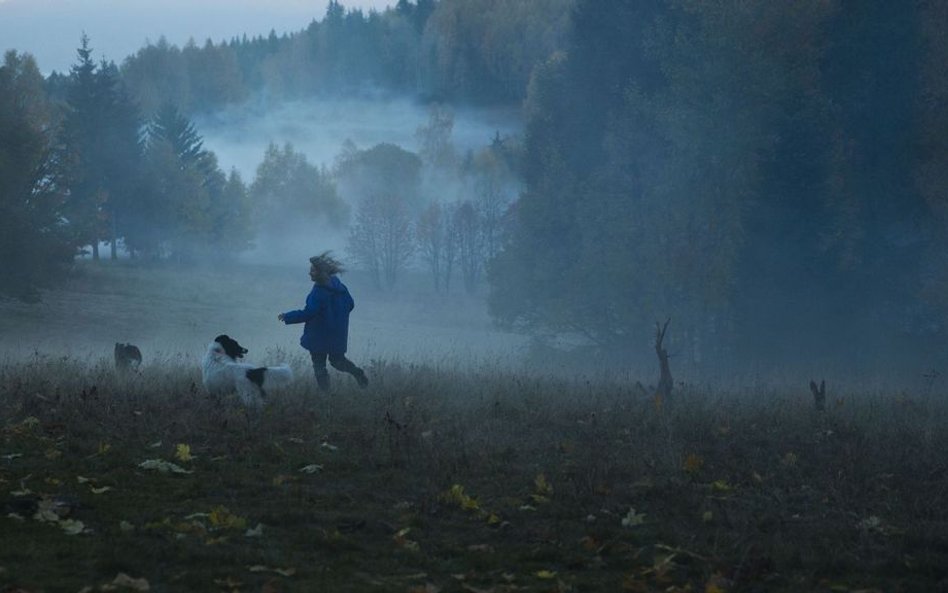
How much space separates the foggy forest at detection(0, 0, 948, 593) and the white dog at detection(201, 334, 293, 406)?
0.15 feet

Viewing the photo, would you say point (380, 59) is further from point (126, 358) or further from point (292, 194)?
point (126, 358)

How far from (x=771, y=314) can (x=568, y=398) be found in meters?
15.6

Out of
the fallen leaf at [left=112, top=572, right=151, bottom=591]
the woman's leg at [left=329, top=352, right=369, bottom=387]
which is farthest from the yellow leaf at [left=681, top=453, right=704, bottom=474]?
the fallen leaf at [left=112, top=572, right=151, bottom=591]

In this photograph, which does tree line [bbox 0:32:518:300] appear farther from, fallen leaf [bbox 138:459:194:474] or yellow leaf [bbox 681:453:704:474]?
fallen leaf [bbox 138:459:194:474]

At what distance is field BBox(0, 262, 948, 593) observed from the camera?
20.7 ft

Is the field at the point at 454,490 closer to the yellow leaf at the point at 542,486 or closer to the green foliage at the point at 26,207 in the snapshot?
the yellow leaf at the point at 542,486

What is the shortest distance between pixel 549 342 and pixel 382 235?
105 feet

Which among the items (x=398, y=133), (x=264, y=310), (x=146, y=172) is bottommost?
(x=264, y=310)

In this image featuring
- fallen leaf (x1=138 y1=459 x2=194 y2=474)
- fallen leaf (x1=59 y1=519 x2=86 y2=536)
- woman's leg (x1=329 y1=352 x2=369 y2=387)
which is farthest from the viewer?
woman's leg (x1=329 y1=352 x2=369 y2=387)

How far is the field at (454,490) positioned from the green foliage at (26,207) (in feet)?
76.6

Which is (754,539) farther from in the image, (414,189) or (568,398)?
(414,189)

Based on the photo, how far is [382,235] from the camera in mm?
67312

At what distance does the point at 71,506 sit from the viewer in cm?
725

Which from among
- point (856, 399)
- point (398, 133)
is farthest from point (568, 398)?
point (398, 133)
